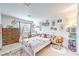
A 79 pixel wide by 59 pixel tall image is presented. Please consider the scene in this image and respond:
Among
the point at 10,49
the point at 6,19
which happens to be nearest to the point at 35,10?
the point at 6,19

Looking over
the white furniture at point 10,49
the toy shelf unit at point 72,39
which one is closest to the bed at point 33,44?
the white furniture at point 10,49

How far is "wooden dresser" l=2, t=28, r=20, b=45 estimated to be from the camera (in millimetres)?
1598

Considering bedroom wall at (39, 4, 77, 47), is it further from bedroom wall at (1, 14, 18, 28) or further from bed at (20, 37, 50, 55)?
bedroom wall at (1, 14, 18, 28)

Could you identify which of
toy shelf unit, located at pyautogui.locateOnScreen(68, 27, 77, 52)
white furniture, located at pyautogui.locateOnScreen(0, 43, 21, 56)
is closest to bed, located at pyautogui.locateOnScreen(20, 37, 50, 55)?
white furniture, located at pyautogui.locateOnScreen(0, 43, 21, 56)

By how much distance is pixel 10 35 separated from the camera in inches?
64.1

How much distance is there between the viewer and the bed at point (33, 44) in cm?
164

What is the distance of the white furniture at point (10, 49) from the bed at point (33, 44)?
0.08 metres

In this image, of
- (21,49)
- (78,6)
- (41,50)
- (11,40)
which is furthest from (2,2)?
(78,6)

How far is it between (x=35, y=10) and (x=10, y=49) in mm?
634

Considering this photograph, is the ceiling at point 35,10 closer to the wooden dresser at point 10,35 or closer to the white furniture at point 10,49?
the wooden dresser at point 10,35

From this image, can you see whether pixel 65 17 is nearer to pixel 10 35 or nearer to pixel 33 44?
pixel 33 44

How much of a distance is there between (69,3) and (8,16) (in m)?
0.85

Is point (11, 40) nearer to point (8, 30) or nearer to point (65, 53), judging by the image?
point (8, 30)

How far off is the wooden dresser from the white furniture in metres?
0.05
